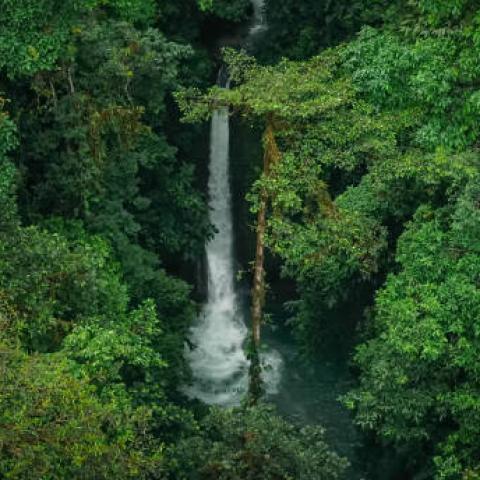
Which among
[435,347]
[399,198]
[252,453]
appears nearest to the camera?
[252,453]

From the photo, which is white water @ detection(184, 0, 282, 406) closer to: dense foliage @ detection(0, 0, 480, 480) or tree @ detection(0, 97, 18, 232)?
dense foliage @ detection(0, 0, 480, 480)

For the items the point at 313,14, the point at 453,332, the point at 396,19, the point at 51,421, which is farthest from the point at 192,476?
the point at 313,14

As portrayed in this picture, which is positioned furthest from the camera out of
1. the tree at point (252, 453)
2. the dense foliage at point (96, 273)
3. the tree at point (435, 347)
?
the tree at point (435, 347)

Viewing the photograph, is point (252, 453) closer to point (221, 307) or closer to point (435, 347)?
point (435, 347)

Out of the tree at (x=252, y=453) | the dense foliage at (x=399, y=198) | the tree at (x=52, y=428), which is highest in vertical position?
the dense foliage at (x=399, y=198)

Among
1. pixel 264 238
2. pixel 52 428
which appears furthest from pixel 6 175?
pixel 52 428

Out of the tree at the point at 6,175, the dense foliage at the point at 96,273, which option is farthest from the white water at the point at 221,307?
the tree at the point at 6,175

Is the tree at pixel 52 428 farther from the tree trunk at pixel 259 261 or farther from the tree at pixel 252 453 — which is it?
→ the tree trunk at pixel 259 261

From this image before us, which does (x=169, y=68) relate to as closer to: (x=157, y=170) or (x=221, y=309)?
(x=157, y=170)

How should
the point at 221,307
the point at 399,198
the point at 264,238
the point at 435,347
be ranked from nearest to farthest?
1. the point at 435,347
2. the point at 264,238
3. the point at 399,198
4. the point at 221,307
